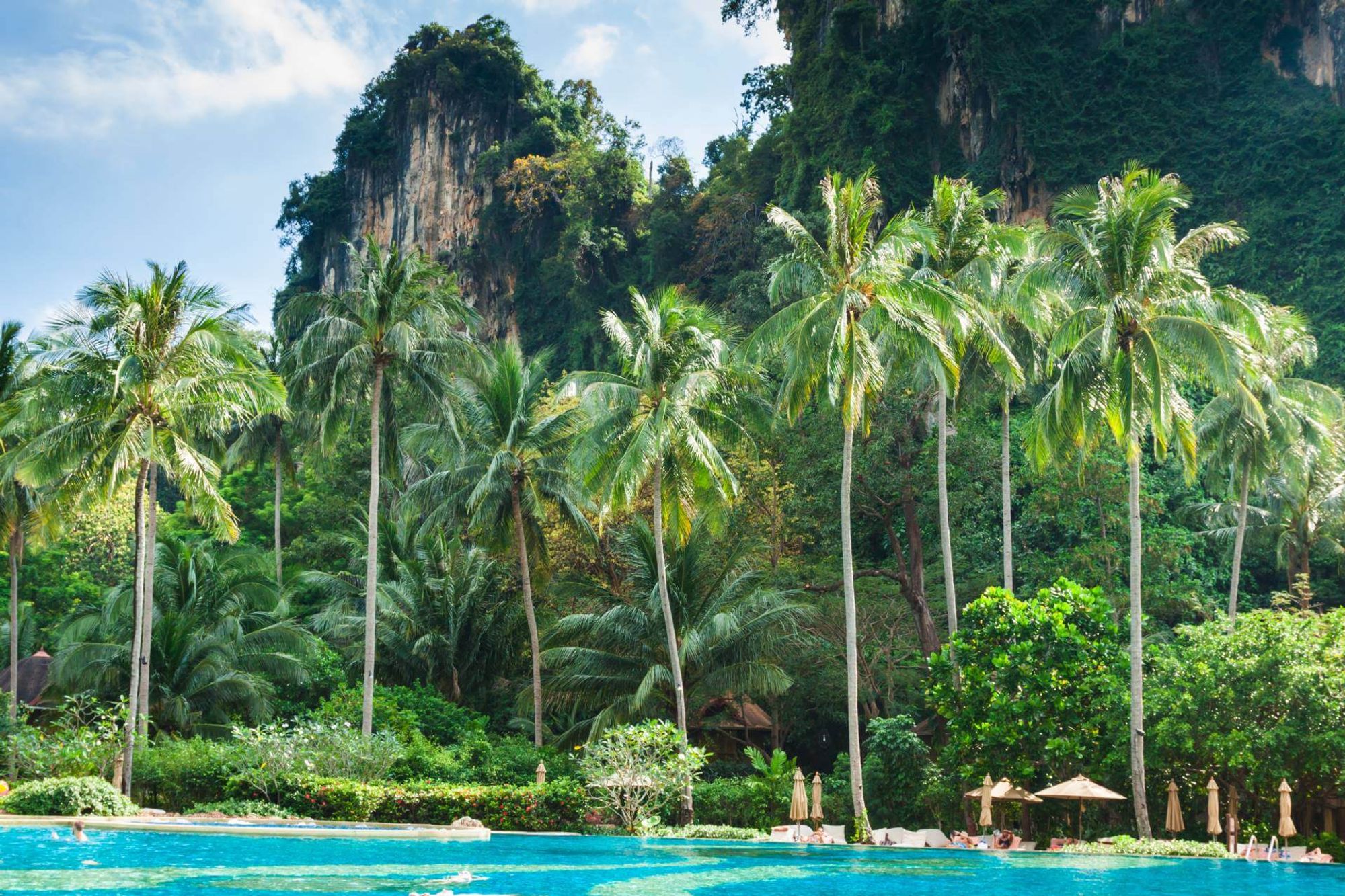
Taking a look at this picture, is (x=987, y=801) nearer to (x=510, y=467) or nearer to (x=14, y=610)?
(x=510, y=467)

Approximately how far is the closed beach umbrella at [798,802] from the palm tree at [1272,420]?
33.9 feet

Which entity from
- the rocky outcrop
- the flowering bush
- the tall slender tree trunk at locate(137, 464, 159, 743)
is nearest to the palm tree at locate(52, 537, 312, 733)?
the tall slender tree trunk at locate(137, 464, 159, 743)

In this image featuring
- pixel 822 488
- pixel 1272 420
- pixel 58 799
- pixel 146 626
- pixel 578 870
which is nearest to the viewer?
pixel 578 870

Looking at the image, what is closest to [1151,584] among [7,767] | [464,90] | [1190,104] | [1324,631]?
[1324,631]

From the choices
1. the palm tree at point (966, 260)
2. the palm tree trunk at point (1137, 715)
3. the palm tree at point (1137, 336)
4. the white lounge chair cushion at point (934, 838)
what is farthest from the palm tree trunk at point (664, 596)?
the palm tree trunk at point (1137, 715)

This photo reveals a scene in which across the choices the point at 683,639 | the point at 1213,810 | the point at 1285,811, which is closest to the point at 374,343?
the point at 683,639

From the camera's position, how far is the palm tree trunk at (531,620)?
25703mm

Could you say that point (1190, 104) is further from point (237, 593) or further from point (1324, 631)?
point (237, 593)

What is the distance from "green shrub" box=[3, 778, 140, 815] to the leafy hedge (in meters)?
2.26

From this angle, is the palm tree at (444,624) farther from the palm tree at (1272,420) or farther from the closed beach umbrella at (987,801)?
the palm tree at (1272,420)

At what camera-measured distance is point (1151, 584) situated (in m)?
25.6

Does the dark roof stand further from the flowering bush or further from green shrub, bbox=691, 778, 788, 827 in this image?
green shrub, bbox=691, 778, 788, 827

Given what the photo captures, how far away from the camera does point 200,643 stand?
26.8 m

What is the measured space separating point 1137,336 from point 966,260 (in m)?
4.81
